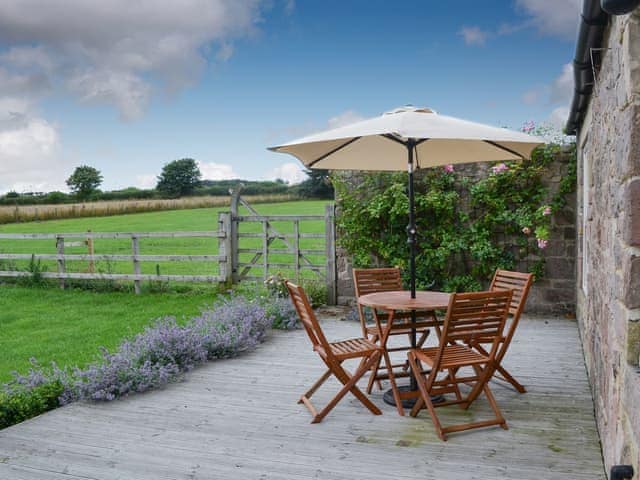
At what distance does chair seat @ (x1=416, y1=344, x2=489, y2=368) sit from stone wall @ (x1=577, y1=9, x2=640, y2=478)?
0.80 metres

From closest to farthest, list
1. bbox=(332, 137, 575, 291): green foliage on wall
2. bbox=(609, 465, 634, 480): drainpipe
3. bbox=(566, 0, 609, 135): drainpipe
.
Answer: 1. bbox=(609, 465, 634, 480): drainpipe
2. bbox=(566, 0, 609, 135): drainpipe
3. bbox=(332, 137, 575, 291): green foliage on wall

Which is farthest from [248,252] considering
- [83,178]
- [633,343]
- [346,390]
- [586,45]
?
[83,178]

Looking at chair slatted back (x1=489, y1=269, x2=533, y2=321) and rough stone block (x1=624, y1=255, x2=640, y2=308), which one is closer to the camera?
rough stone block (x1=624, y1=255, x2=640, y2=308)

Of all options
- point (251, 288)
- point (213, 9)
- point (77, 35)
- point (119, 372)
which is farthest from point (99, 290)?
point (119, 372)

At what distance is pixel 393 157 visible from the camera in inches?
223

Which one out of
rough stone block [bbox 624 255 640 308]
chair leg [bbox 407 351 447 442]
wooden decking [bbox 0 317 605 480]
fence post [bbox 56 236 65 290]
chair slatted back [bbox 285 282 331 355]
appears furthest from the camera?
fence post [bbox 56 236 65 290]

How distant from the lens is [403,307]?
172 inches

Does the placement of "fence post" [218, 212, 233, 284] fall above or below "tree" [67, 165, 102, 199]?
below

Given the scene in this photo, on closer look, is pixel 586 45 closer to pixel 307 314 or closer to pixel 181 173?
pixel 307 314

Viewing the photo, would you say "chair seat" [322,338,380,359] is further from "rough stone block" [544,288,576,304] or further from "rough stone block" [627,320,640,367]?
"rough stone block" [544,288,576,304]

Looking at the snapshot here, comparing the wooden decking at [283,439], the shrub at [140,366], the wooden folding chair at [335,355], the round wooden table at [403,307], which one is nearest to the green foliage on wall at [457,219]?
the shrub at [140,366]

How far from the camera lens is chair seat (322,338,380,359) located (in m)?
4.24

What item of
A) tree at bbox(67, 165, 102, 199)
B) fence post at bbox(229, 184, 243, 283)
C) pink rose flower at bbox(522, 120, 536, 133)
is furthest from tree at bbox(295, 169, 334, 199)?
tree at bbox(67, 165, 102, 199)

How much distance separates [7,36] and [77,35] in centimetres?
128
